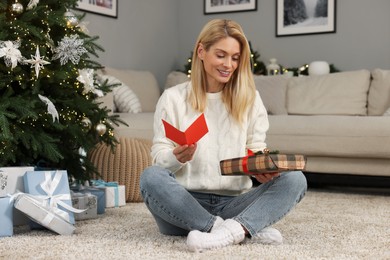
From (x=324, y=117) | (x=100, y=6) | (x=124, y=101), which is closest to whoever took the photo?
(x=324, y=117)

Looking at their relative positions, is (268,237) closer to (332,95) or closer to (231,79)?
(231,79)

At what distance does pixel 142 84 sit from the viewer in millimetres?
4926

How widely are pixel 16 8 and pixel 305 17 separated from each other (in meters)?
3.31

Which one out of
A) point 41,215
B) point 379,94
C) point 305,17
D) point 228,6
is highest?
point 228,6

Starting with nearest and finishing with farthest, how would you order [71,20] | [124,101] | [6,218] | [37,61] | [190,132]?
[190,132] < [6,218] < [37,61] < [71,20] < [124,101]

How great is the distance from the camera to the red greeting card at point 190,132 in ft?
5.98

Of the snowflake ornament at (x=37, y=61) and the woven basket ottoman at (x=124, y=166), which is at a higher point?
the snowflake ornament at (x=37, y=61)

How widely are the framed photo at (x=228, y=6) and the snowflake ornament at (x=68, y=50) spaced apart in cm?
317

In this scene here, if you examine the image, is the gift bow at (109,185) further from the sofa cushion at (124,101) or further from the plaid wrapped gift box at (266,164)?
the sofa cushion at (124,101)

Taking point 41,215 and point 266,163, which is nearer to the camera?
point 266,163

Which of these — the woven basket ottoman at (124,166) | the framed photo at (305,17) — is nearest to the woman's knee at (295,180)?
the woven basket ottoman at (124,166)

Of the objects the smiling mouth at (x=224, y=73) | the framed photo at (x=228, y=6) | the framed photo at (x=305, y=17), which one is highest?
the framed photo at (x=228, y=6)

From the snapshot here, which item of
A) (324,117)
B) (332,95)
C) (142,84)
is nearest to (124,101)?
(142,84)

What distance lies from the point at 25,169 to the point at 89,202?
359mm
